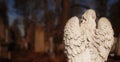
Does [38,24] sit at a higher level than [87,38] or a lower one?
higher

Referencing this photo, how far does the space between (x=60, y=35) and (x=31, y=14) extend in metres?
0.61

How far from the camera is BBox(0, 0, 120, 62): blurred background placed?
15.8ft

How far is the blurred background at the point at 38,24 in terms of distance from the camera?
480 cm

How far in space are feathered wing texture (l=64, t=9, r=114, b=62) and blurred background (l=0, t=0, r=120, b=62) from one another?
2.57m

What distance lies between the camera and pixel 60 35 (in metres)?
4.88

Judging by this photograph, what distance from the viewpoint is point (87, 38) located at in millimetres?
2131

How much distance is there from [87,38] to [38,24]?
9.59 ft

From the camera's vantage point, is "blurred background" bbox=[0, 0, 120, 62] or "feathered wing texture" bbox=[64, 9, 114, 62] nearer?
"feathered wing texture" bbox=[64, 9, 114, 62]

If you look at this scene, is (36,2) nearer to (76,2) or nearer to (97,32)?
(76,2)

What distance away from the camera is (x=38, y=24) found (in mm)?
4996

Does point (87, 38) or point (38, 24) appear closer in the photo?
point (87, 38)

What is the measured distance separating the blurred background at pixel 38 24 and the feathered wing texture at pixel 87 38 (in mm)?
2566

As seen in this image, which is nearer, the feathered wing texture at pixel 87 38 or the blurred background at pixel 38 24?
the feathered wing texture at pixel 87 38

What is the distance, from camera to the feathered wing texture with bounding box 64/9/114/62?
2117 mm
